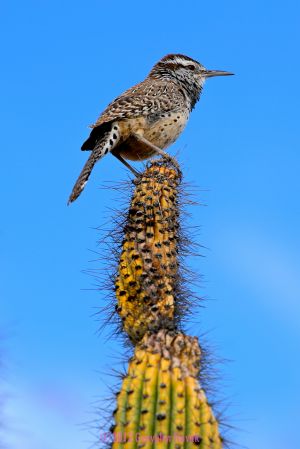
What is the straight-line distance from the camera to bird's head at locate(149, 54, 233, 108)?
24.7ft

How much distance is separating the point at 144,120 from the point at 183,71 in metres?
1.35

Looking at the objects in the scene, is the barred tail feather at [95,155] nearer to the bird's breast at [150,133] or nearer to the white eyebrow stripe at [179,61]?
the bird's breast at [150,133]

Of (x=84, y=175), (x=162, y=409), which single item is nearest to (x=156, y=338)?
(x=162, y=409)

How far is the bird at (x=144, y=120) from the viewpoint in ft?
20.1

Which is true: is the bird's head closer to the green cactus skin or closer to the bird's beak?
the bird's beak

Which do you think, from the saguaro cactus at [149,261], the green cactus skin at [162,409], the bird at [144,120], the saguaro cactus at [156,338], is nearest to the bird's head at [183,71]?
the bird at [144,120]

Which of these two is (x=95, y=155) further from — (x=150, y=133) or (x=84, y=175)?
(x=150, y=133)

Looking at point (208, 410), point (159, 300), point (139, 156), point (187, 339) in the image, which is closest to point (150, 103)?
point (139, 156)

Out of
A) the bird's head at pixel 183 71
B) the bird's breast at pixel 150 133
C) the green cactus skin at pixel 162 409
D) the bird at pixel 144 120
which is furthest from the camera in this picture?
the bird's head at pixel 183 71

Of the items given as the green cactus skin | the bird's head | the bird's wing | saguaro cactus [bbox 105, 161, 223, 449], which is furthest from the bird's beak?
the green cactus skin

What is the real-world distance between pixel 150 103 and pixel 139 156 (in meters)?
0.47

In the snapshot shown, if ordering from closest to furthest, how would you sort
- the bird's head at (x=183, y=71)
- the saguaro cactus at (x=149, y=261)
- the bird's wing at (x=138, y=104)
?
the saguaro cactus at (x=149, y=261) < the bird's wing at (x=138, y=104) < the bird's head at (x=183, y=71)

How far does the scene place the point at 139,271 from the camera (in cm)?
409

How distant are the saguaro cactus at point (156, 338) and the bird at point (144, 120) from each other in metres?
1.26
